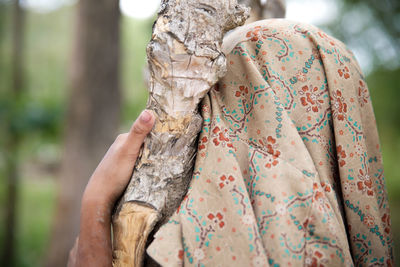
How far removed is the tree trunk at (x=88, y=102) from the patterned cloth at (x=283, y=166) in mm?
2698

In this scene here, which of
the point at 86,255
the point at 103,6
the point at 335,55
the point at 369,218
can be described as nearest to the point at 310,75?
the point at 335,55

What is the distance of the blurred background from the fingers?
2.73 m

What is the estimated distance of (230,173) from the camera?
3.01 feet

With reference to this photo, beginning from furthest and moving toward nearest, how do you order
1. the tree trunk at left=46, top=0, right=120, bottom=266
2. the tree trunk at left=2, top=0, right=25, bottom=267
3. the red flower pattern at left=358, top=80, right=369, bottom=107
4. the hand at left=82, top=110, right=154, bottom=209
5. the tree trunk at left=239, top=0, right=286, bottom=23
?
the tree trunk at left=2, top=0, right=25, bottom=267
the tree trunk at left=46, top=0, right=120, bottom=266
the tree trunk at left=239, top=0, right=286, bottom=23
the red flower pattern at left=358, top=80, right=369, bottom=107
the hand at left=82, top=110, right=154, bottom=209

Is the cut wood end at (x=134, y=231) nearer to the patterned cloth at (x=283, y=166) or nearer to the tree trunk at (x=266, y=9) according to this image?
the patterned cloth at (x=283, y=166)

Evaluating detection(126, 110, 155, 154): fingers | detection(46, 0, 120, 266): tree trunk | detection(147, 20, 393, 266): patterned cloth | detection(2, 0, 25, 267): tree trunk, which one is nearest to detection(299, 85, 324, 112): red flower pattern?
detection(147, 20, 393, 266): patterned cloth

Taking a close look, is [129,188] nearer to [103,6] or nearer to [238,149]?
[238,149]

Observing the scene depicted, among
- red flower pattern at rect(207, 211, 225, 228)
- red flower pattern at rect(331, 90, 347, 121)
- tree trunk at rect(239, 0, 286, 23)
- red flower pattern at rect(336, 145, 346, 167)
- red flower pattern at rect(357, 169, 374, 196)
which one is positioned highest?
tree trunk at rect(239, 0, 286, 23)

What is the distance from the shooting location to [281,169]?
93 centimetres

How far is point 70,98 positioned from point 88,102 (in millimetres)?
226

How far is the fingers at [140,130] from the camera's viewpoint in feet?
3.18

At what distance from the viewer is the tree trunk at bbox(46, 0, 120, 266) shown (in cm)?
354

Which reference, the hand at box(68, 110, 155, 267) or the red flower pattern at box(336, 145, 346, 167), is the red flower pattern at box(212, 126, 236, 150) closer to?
the hand at box(68, 110, 155, 267)

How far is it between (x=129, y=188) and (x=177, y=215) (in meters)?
0.18
